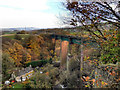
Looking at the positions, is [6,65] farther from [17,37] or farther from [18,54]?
[17,37]

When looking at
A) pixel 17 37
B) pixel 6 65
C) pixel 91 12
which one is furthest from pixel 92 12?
pixel 6 65

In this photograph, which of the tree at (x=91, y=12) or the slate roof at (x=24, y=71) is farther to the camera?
the slate roof at (x=24, y=71)

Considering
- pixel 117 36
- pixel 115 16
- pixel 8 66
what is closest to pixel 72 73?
pixel 8 66

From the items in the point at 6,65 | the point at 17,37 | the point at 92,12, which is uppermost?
the point at 92,12

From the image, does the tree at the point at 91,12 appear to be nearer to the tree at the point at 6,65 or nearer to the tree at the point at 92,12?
the tree at the point at 92,12

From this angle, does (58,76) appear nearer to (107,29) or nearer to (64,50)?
(64,50)

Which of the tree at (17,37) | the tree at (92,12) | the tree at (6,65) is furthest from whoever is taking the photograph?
the tree at (17,37)

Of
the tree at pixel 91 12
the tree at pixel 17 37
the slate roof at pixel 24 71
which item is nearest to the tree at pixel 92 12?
the tree at pixel 91 12

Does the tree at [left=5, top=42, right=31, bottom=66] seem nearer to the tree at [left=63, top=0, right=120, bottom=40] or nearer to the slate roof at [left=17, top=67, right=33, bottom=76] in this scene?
the slate roof at [left=17, top=67, right=33, bottom=76]

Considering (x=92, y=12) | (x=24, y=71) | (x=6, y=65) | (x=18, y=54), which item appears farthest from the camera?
(x=24, y=71)

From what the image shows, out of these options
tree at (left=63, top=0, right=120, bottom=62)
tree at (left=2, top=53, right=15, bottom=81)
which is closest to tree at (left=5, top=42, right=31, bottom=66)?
tree at (left=2, top=53, right=15, bottom=81)

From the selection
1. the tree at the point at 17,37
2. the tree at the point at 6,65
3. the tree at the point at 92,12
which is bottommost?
the tree at the point at 6,65

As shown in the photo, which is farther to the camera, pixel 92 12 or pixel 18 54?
pixel 18 54

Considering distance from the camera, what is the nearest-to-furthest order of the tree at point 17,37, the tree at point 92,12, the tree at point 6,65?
the tree at point 92,12, the tree at point 6,65, the tree at point 17,37
